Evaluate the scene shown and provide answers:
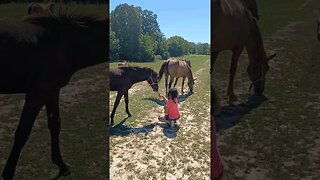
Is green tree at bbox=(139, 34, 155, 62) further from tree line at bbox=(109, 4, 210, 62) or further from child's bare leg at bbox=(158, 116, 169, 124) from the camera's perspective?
child's bare leg at bbox=(158, 116, 169, 124)

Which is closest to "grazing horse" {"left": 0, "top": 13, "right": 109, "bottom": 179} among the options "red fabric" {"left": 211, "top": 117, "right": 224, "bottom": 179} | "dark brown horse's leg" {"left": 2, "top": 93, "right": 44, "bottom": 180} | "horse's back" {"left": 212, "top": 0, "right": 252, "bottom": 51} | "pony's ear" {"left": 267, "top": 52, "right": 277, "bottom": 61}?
"dark brown horse's leg" {"left": 2, "top": 93, "right": 44, "bottom": 180}

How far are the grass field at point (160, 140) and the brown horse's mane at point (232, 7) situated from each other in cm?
113

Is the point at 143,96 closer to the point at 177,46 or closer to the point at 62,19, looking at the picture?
the point at 177,46

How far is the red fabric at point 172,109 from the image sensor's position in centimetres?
525

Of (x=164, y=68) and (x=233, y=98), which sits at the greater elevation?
(x=164, y=68)

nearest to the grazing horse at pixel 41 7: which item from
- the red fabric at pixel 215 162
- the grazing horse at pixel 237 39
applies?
the grazing horse at pixel 237 39

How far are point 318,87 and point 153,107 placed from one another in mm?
2611

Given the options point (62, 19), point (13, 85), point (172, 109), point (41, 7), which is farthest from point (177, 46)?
point (13, 85)

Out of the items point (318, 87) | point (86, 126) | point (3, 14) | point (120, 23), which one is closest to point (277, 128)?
point (318, 87)

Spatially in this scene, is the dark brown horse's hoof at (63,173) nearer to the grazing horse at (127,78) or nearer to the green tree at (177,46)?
the grazing horse at (127,78)

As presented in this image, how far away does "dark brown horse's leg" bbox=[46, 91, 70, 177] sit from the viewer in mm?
4477

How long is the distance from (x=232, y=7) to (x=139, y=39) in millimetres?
1750

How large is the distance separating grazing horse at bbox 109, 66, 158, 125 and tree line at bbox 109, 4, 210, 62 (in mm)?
205

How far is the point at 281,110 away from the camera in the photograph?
4.55 m
